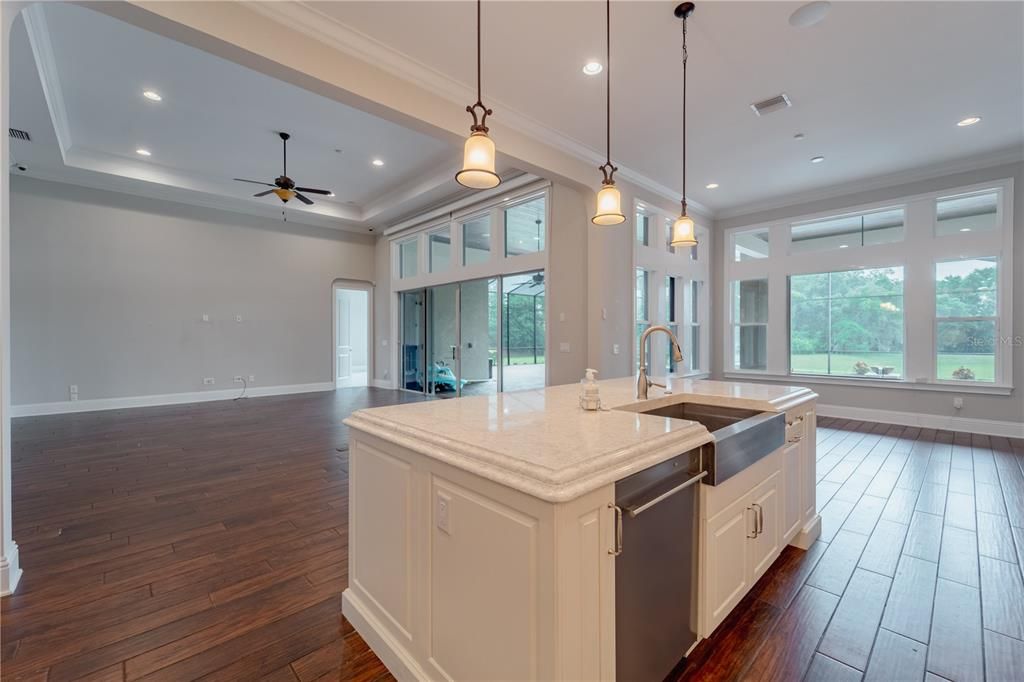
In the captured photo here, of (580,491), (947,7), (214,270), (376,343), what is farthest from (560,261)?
(214,270)

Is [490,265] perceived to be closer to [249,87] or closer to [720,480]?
[249,87]

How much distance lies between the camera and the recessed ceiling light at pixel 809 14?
273 centimetres

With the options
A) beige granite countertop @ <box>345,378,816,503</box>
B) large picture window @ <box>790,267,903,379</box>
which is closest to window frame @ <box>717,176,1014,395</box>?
large picture window @ <box>790,267,903,379</box>

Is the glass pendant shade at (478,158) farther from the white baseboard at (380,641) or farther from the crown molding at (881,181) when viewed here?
the crown molding at (881,181)

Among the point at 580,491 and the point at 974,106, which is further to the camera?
the point at 974,106

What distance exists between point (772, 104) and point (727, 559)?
4.11m

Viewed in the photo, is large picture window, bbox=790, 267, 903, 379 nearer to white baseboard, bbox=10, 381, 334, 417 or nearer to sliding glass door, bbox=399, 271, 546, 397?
sliding glass door, bbox=399, 271, 546, 397

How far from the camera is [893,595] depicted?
200 centimetres

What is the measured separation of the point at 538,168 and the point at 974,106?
4.11m

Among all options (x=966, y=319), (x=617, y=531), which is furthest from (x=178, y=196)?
(x=966, y=319)

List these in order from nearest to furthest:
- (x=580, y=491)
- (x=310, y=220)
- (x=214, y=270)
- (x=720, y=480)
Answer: (x=580, y=491), (x=720, y=480), (x=214, y=270), (x=310, y=220)

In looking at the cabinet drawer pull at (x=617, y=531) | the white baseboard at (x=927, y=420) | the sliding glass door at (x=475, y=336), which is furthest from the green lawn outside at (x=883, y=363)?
the cabinet drawer pull at (x=617, y=531)

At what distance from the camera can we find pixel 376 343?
9.41m

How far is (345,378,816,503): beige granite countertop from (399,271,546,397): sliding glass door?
3746 millimetres
